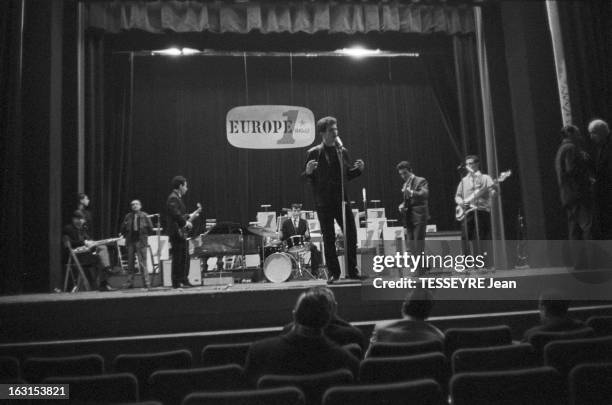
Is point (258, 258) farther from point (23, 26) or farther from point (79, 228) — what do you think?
point (23, 26)

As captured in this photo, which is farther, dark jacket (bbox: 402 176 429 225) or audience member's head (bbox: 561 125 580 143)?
dark jacket (bbox: 402 176 429 225)

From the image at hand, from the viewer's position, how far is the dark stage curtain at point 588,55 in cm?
A: 801

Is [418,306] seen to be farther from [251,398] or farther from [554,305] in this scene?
[251,398]

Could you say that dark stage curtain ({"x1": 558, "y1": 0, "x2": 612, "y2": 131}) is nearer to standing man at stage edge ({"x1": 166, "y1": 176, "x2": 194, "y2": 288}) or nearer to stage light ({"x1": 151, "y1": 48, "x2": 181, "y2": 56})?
standing man at stage edge ({"x1": 166, "y1": 176, "x2": 194, "y2": 288})

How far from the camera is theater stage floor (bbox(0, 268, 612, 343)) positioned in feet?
16.1

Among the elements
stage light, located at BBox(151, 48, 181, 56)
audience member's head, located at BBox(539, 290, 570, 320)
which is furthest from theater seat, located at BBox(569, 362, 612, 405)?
stage light, located at BBox(151, 48, 181, 56)

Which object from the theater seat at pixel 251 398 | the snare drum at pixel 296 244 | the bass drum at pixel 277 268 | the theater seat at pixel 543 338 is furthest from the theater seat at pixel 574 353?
the snare drum at pixel 296 244

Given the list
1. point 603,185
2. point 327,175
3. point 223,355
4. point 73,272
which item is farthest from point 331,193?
point 73,272

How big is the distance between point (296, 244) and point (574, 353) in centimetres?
706

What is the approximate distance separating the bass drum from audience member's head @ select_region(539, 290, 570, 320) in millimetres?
5291

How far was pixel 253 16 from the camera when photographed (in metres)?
9.19

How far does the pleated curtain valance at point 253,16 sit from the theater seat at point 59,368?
24.2 feet

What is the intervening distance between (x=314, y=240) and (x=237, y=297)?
16.5ft

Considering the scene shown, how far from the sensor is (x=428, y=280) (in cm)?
545
